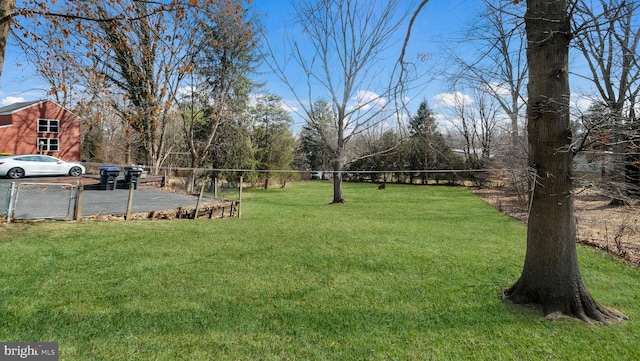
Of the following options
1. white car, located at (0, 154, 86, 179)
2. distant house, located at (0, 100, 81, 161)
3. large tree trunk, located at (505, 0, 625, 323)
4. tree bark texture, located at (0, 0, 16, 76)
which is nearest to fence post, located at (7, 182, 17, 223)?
tree bark texture, located at (0, 0, 16, 76)

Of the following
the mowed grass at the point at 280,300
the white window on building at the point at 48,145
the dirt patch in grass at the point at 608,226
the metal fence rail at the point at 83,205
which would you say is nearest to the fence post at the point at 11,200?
the metal fence rail at the point at 83,205

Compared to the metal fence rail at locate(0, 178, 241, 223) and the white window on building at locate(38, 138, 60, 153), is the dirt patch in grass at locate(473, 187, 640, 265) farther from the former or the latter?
the white window on building at locate(38, 138, 60, 153)

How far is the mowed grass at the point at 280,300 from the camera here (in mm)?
2400

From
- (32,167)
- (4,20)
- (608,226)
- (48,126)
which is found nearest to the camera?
(4,20)

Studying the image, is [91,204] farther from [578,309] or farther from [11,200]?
[578,309]

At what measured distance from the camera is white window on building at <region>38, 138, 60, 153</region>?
1936 centimetres

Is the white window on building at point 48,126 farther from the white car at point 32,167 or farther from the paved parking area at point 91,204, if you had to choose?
the paved parking area at point 91,204

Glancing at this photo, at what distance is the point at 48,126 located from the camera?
19.6 m

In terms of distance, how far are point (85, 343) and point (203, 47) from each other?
18103mm

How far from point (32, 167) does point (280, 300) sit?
16.2 metres

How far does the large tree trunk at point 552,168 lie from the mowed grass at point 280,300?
275mm

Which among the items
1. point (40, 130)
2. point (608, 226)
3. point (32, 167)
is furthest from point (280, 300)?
point (40, 130)

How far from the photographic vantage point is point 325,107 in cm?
3744

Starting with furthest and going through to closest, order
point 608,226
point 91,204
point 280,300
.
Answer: point 91,204 < point 608,226 < point 280,300
